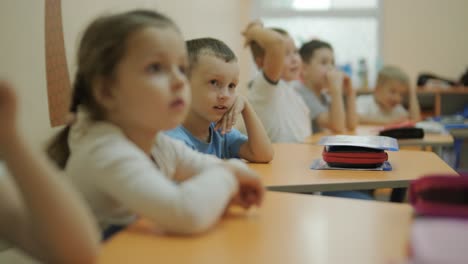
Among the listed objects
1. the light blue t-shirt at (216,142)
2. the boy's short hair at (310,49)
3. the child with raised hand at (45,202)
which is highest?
the child with raised hand at (45,202)

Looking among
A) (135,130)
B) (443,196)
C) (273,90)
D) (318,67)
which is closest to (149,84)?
(135,130)

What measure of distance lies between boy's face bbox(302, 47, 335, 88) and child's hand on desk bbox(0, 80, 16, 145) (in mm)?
2731

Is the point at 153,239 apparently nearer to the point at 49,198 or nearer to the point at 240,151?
the point at 49,198

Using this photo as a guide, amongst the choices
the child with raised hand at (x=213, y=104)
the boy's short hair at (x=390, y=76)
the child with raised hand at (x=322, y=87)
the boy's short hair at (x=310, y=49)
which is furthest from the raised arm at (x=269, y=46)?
the boy's short hair at (x=390, y=76)

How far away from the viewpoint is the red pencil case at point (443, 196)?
0.79 meters

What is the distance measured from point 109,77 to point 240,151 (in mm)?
945

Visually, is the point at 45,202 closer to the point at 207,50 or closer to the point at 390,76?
the point at 207,50

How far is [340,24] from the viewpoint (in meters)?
5.71

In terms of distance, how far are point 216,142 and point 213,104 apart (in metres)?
0.16

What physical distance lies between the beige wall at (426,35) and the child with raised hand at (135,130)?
5.07 metres

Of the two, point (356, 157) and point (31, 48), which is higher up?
point (31, 48)

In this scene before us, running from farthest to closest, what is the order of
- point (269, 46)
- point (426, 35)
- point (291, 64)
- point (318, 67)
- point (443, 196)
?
point (426, 35) < point (318, 67) < point (291, 64) < point (269, 46) < point (443, 196)

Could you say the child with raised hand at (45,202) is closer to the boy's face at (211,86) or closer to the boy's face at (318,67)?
the boy's face at (211,86)

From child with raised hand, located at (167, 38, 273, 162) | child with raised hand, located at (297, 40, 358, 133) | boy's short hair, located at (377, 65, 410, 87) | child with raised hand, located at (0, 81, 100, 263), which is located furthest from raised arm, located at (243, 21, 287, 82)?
child with raised hand, located at (0, 81, 100, 263)
